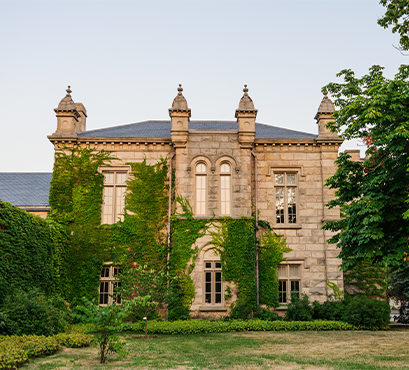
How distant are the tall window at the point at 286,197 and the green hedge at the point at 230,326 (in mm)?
4937

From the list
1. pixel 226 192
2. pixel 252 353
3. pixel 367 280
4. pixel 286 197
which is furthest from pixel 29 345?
pixel 367 280

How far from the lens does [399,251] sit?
38.5ft

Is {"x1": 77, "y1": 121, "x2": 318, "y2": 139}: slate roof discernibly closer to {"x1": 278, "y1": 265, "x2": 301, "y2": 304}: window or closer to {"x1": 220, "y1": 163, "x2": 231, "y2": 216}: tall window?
{"x1": 220, "y1": 163, "x2": 231, "y2": 216}: tall window

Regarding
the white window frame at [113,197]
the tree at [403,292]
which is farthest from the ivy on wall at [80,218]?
the tree at [403,292]

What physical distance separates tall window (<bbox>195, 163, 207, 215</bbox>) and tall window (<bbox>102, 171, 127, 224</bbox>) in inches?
140

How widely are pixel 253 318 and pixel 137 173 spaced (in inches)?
334

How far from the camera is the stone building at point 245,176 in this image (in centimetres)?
1973

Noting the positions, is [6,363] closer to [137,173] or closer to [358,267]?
→ [137,173]

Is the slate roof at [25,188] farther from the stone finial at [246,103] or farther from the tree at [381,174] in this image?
the tree at [381,174]

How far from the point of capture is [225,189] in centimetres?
1998

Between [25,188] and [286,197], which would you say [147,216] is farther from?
[25,188]

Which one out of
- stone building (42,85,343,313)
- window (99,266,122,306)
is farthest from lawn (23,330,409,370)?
stone building (42,85,343,313)

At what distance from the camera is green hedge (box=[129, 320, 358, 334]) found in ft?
53.0

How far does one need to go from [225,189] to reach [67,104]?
29.2ft
